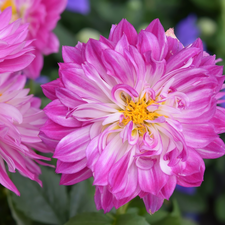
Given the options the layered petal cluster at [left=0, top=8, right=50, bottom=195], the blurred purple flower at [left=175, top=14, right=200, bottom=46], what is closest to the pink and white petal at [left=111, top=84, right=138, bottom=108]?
the layered petal cluster at [left=0, top=8, right=50, bottom=195]

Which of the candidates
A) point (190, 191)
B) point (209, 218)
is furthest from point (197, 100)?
point (209, 218)

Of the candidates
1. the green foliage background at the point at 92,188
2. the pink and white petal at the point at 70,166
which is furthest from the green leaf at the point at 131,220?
the pink and white petal at the point at 70,166

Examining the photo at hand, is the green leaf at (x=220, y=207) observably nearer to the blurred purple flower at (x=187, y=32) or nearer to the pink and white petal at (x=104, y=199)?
the blurred purple flower at (x=187, y=32)

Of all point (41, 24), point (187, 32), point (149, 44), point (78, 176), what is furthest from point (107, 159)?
point (187, 32)

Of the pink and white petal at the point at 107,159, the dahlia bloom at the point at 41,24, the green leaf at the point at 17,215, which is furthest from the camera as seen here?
the dahlia bloom at the point at 41,24

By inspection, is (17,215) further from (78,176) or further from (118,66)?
(118,66)

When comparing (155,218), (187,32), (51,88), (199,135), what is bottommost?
(155,218)
